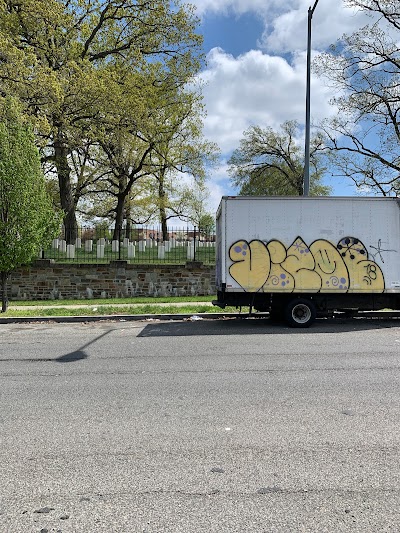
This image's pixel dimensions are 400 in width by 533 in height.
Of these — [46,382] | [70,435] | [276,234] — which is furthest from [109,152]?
[70,435]

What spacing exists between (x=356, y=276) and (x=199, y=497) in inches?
353

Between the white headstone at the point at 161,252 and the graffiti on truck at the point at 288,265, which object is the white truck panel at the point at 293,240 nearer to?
the graffiti on truck at the point at 288,265

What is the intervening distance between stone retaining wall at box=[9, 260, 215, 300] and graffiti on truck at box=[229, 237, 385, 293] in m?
6.87

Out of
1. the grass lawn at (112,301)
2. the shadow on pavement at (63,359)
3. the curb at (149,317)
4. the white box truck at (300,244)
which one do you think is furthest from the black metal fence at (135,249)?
the shadow on pavement at (63,359)

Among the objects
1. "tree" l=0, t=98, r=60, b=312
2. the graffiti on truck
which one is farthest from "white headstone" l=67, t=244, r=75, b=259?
the graffiti on truck

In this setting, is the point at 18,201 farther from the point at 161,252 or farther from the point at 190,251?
the point at 190,251

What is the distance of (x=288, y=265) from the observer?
10898 mm

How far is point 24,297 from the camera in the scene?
675 inches

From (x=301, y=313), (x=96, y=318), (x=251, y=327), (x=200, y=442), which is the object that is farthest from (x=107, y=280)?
(x=200, y=442)

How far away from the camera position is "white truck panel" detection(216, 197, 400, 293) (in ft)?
35.8

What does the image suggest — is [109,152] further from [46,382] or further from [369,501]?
[369,501]

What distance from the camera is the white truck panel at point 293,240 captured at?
1090cm

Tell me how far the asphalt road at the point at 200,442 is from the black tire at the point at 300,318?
302 centimetres

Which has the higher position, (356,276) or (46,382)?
(356,276)
